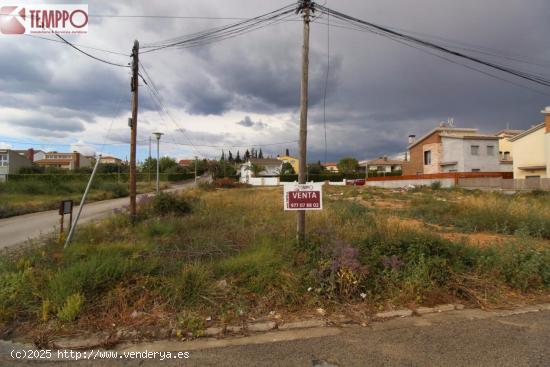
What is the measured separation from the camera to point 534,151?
90.1ft

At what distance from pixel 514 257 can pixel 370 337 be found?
11.2 feet

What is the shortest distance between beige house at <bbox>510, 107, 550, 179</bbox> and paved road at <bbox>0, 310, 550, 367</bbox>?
31.2m

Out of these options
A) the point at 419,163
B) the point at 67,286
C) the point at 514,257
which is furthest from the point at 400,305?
the point at 419,163

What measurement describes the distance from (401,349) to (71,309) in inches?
155

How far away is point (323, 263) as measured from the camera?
4.46 metres

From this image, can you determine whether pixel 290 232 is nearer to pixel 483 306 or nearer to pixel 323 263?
pixel 323 263

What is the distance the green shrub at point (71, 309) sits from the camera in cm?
350

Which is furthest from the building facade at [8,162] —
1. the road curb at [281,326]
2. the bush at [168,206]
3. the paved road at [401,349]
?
the paved road at [401,349]

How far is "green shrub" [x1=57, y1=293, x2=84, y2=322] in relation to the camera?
3.50 m

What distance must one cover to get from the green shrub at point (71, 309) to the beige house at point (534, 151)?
3481cm

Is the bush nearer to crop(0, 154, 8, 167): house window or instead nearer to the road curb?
the road curb

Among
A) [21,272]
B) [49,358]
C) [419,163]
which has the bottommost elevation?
[49,358]

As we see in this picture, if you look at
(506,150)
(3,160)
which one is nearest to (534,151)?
(506,150)

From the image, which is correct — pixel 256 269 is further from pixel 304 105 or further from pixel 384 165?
pixel 384 165
